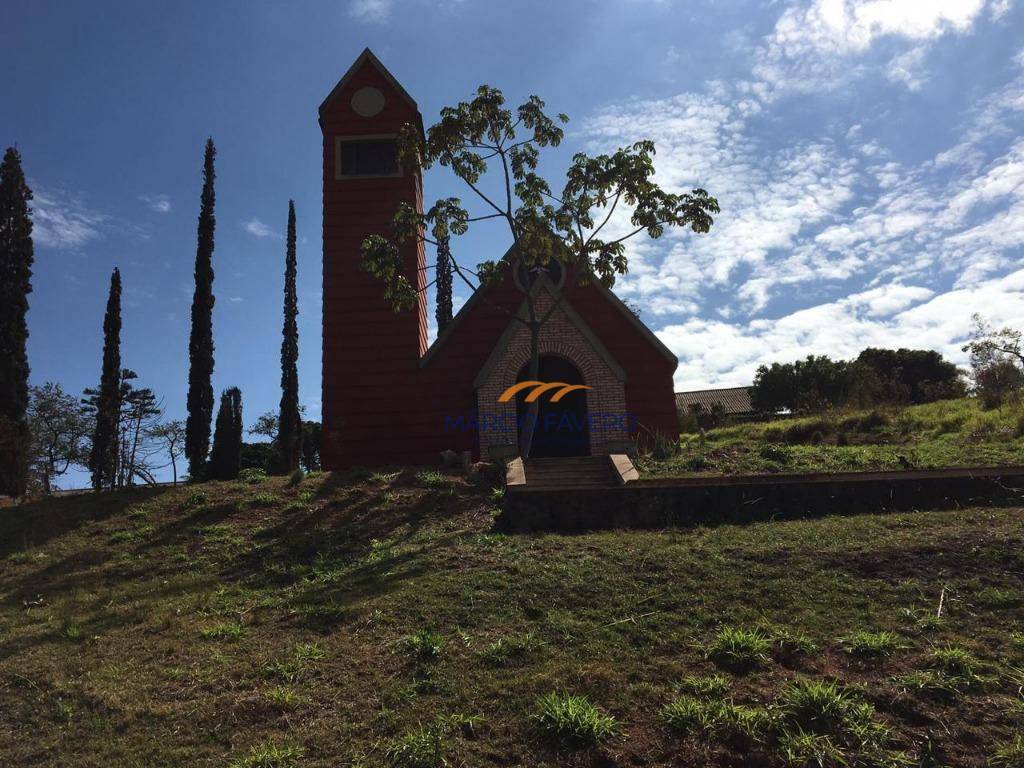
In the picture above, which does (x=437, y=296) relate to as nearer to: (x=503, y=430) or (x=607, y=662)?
(x=503, y=430)

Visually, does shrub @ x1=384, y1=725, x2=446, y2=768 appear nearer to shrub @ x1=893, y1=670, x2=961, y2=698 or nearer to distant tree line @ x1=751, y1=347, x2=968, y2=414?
shrub @ x1=893, y1=670, x2=961, y2=698

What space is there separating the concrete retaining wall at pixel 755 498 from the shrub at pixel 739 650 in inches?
176

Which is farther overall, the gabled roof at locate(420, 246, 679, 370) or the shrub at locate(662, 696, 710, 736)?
the gabled roof at locate(420, 246, 679, 370)

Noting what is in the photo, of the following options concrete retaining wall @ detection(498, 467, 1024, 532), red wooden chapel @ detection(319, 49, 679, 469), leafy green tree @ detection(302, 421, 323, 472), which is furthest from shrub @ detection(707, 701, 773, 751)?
leafy green tree @ detection(302, 421, 323, 472)

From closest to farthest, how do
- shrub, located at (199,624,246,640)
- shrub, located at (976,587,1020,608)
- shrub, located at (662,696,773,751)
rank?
shrub, located at (662,696,773,751) → shrub, located at (976,587,1020,608) → shrub, located at (199,624,246,640)

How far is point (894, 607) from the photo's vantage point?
627 cm

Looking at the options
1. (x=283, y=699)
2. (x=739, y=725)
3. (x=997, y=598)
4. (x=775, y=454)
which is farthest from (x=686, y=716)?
(x=775, y=454)

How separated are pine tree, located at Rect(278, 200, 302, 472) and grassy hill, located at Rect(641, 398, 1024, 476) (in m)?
20.4

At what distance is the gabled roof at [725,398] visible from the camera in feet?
180

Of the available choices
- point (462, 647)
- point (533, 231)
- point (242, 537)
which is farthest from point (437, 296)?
point (462, 647)

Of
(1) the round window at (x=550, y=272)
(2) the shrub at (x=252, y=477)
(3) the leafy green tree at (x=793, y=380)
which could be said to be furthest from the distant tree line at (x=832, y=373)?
(2) the shrub at (x=252, y=477)

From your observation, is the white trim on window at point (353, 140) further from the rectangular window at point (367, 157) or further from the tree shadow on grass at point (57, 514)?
the tree shadow on grass at point (57, 514)

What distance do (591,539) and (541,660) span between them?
377 centimetres

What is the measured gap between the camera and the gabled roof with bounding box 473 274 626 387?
18875 mm
